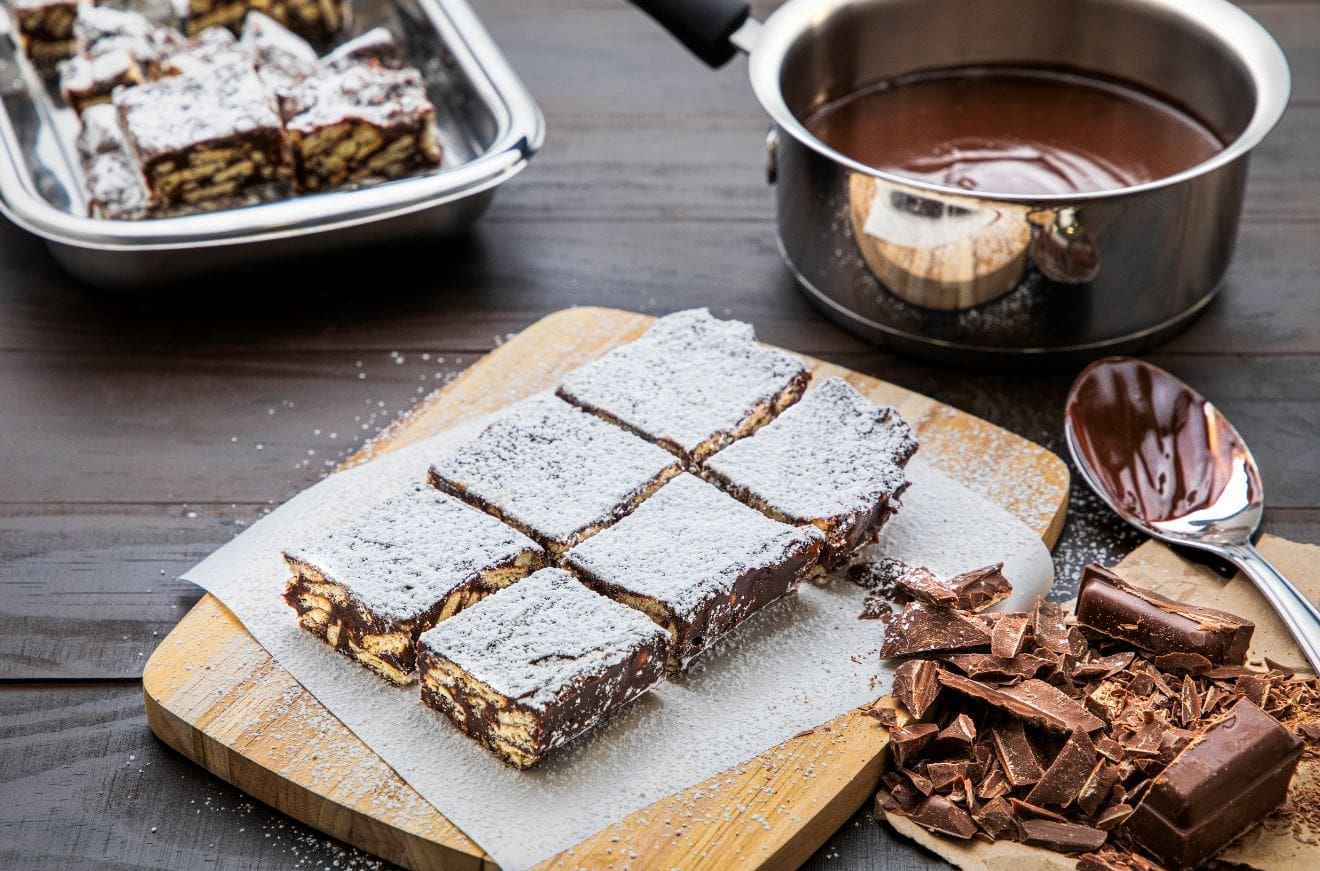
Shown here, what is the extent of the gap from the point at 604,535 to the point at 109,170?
4.58ft

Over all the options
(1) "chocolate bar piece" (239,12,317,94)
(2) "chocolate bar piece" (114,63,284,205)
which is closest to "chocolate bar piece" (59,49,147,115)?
(2) "chocolate bar piece" (114,63,284,205)

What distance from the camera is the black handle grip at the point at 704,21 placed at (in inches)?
98.7

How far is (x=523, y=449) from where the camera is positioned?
2.14m

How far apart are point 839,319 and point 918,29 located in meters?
0.58

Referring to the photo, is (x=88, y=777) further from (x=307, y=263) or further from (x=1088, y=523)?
(x=1088, y=523)

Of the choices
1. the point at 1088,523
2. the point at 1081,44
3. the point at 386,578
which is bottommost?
the point at 1088,523

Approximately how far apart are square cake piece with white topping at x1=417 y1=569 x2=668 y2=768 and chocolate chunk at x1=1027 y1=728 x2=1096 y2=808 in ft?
1.61

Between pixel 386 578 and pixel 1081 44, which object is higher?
pixel 1081 44

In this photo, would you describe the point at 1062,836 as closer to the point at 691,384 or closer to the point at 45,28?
the point at 691,384

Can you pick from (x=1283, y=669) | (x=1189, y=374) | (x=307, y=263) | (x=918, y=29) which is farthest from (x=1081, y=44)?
(x=307, y=263)

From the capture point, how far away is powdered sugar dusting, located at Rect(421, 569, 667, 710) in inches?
68.9

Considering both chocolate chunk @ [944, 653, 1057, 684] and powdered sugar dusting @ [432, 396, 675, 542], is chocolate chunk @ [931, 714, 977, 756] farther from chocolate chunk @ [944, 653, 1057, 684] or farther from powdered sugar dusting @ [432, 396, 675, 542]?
powdered sugar dusting @ [432, 396, 675, 542]

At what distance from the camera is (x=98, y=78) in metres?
2.90

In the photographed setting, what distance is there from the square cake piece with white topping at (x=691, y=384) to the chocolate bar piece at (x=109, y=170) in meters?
0.99
